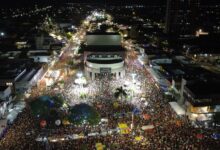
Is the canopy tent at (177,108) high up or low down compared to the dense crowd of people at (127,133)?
up

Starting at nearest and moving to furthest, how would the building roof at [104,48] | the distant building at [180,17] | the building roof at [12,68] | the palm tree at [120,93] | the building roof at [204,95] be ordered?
the building roof at [204,95]
the palm tree at [120,93]
the building roof at [12,68]
the building roof at [104,48]
the distant building at [180,17]

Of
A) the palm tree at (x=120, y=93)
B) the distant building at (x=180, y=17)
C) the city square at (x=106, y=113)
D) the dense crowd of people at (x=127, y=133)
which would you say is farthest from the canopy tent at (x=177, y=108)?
the distant building at (x=180, y=17)

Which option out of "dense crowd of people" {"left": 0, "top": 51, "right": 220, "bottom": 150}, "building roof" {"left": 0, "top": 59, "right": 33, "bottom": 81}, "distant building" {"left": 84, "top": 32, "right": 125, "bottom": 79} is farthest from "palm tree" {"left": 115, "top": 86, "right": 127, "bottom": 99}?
"building roof" {"left": 0, "top": 59, "right": 33, "bottom": 81}

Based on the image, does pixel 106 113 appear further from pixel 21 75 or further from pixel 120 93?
pixel 21 75

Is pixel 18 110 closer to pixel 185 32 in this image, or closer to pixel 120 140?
pixel 120 140

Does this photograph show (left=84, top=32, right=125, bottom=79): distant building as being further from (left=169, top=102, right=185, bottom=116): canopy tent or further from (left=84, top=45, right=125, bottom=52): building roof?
Answer: (left=169, top=102, right=185, bottom=116): canopy tent

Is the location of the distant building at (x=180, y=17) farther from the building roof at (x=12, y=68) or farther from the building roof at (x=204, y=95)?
the building roof at (x=204, y=95)

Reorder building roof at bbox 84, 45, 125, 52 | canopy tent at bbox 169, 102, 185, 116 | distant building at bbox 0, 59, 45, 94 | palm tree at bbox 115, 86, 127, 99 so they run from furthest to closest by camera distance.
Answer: building roof at bbox 84, 45, 125, 52, distant building at bbox 0, 59, 45, 94, palm tree at bbox 115, 86, 127, 99, canopy tent at bbox 169, 102, 185, 116
